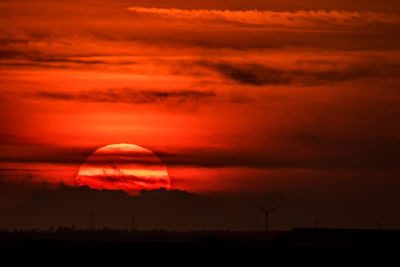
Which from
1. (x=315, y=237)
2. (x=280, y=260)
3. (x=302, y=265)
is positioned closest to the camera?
(x=302, y=265)

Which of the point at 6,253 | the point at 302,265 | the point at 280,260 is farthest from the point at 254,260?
the point at 6,253

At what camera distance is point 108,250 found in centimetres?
14525

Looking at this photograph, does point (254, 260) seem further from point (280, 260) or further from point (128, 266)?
point (128, 266)

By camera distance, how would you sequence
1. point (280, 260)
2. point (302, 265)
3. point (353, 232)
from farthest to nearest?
point (353, 232)
point (280, 260)
point (302, 265)

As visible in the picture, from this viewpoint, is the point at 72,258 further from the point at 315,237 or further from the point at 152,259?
the point at 315,237

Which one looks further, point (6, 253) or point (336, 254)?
point (6, 253)

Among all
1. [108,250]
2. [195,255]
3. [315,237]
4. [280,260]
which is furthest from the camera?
[315,237]

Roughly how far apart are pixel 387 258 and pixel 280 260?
13.2 meters

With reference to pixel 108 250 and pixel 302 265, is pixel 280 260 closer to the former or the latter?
pixel 302 265

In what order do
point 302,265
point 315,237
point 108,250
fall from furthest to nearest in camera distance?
point 315,237 < point 108,250 < point 302,265

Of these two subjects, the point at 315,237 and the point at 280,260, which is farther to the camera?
the point at 315,237

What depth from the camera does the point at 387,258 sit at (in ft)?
386

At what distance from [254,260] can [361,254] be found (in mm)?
14587

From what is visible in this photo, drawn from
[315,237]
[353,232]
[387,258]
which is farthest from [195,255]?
[353,232]
